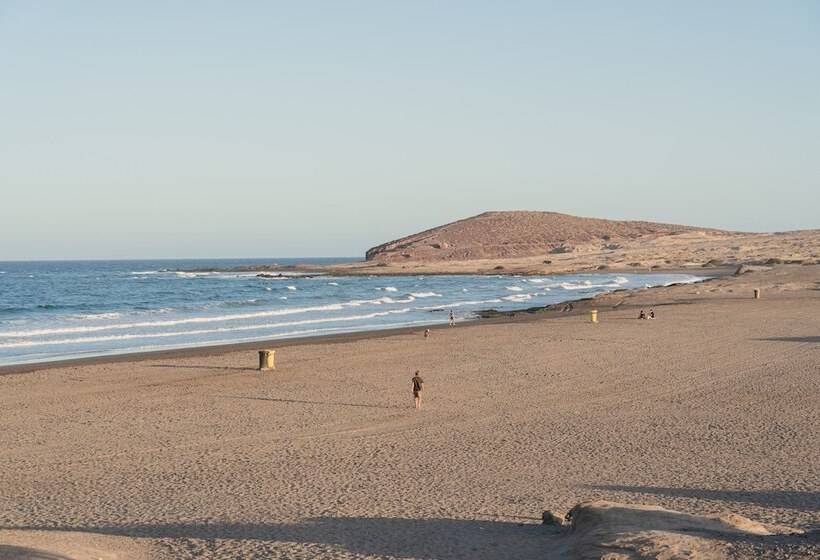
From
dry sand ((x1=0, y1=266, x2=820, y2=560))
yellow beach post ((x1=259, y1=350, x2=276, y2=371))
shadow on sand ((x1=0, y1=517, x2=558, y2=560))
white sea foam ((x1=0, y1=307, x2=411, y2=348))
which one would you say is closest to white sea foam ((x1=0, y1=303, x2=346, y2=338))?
white sea foam ((x1=0, y1=307, x2=411, y2=348))

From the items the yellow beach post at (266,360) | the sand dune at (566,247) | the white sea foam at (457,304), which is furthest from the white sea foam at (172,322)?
the sand dune at (566,247)

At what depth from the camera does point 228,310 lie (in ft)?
185

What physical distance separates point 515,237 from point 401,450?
137510 millimetres

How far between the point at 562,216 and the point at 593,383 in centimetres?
14616

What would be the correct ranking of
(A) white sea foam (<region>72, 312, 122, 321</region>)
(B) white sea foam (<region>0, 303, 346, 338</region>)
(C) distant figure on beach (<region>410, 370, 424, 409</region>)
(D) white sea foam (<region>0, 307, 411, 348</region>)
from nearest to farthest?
(C) distant figure on beach (<region>410, 370, 424, 409</region>)
(D) white sea foam (<region>0, 307, 411, 348</region>)
(B) white sea foam (<region>0, 303, 346, 338</region>)
(A) white sea foam (<region>72, 312, 122, 321</region>)

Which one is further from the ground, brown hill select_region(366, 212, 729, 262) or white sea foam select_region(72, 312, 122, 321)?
brown hill select_region(366, 212, 729, 262)

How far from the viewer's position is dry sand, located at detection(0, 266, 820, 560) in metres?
10.7

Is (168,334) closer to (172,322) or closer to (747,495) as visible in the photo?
(172,322)

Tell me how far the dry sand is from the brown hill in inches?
4423

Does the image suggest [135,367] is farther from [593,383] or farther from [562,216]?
[562,216]

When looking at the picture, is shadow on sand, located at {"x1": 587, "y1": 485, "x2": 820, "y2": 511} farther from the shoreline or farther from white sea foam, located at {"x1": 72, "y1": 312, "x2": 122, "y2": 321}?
white sea foam, located at {"x1": 72, "y1": 312, "x2": 122, "y2": 321}

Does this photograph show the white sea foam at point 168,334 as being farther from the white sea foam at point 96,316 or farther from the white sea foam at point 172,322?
the white sea foam at point 96,316

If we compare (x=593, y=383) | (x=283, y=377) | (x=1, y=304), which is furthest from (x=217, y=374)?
(x=1, y=304)

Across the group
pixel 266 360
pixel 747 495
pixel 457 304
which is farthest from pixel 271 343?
pixel 457 304
